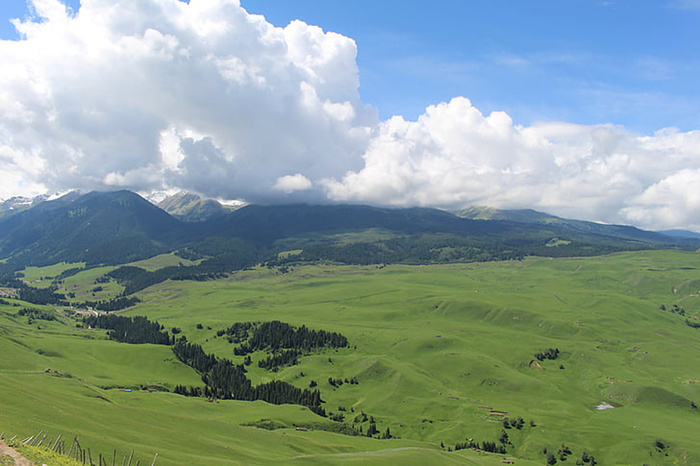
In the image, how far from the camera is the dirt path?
131 ft

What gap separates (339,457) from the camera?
302ft

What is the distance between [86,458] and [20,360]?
147851mm


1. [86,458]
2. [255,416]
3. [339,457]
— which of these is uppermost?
[86,458]

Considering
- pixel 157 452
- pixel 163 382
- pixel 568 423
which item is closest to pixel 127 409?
pixel 157 452

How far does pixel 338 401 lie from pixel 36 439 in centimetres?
15508

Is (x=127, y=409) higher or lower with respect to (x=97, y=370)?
higher

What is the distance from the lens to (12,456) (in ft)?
135

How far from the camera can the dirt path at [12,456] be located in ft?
131

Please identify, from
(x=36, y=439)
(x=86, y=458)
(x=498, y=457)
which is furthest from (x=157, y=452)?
(x=498, y=457)

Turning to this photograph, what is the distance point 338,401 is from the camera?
198750mm

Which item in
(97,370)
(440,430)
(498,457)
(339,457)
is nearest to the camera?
(339,457)

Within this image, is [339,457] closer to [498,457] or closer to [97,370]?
[498,457]

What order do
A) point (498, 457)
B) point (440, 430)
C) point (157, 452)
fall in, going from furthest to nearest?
point (440, 430)
point (498, 457)
point (157, 452)

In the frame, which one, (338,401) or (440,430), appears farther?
(338,401)
